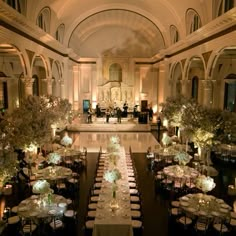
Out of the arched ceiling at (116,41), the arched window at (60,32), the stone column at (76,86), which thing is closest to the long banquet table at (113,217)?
the arched window at (60,32)

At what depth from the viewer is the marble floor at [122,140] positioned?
1933cm

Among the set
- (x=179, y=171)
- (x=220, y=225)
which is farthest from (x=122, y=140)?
(x=220, y=225)

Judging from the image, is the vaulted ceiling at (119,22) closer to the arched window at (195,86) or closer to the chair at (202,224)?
the arched window at (195,86)

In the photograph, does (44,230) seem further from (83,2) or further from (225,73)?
(225,73)

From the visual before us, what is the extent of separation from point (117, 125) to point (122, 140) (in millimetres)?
4421

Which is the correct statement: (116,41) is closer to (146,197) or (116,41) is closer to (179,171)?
(179,171)

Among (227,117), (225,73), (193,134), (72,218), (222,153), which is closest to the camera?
(72,218)

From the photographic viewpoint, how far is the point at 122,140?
2183 cm

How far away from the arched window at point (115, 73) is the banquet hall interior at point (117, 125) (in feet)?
0.38

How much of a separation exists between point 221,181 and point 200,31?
25.7 ft

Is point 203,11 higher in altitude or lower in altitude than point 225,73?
higher

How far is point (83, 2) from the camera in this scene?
2119cm

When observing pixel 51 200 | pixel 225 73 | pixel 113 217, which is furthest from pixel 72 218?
pixel 225 73

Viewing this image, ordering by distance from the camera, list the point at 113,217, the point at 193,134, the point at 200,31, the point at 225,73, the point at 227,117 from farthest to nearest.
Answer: the point at 225,73 < the point at 200,31 < the point at 193,134 < the point at 227,117 < the point at 113,217
